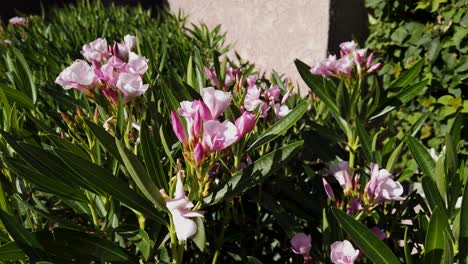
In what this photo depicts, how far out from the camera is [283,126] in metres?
1.02

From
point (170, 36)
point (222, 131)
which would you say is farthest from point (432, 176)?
point (170, 36)

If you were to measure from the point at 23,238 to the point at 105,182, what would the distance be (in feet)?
0.52

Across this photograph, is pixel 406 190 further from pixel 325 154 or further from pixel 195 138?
pixel 195 138

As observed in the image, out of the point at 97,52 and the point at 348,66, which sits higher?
the point at 97,52

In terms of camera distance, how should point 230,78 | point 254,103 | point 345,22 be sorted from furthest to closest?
point 345,22 < point 230,78 < point 254,103

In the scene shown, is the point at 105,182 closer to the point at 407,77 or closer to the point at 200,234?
the point at 200,234

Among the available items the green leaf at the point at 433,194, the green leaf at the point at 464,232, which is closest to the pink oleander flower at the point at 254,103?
the green leaf at the point at 433,194

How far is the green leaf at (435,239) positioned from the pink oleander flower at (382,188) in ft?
0.85

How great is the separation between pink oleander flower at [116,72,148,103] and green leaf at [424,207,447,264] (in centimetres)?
58

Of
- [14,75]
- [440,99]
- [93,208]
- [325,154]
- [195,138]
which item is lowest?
[440,99]

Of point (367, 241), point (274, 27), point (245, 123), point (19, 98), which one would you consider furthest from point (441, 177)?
point (274, 27)

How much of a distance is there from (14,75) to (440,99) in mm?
2614

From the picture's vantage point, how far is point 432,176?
3.29ft

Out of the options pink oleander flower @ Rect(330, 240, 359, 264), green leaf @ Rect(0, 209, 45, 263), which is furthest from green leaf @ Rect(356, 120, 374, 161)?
green leaf @ Rect(0, 209, 45, 263)
